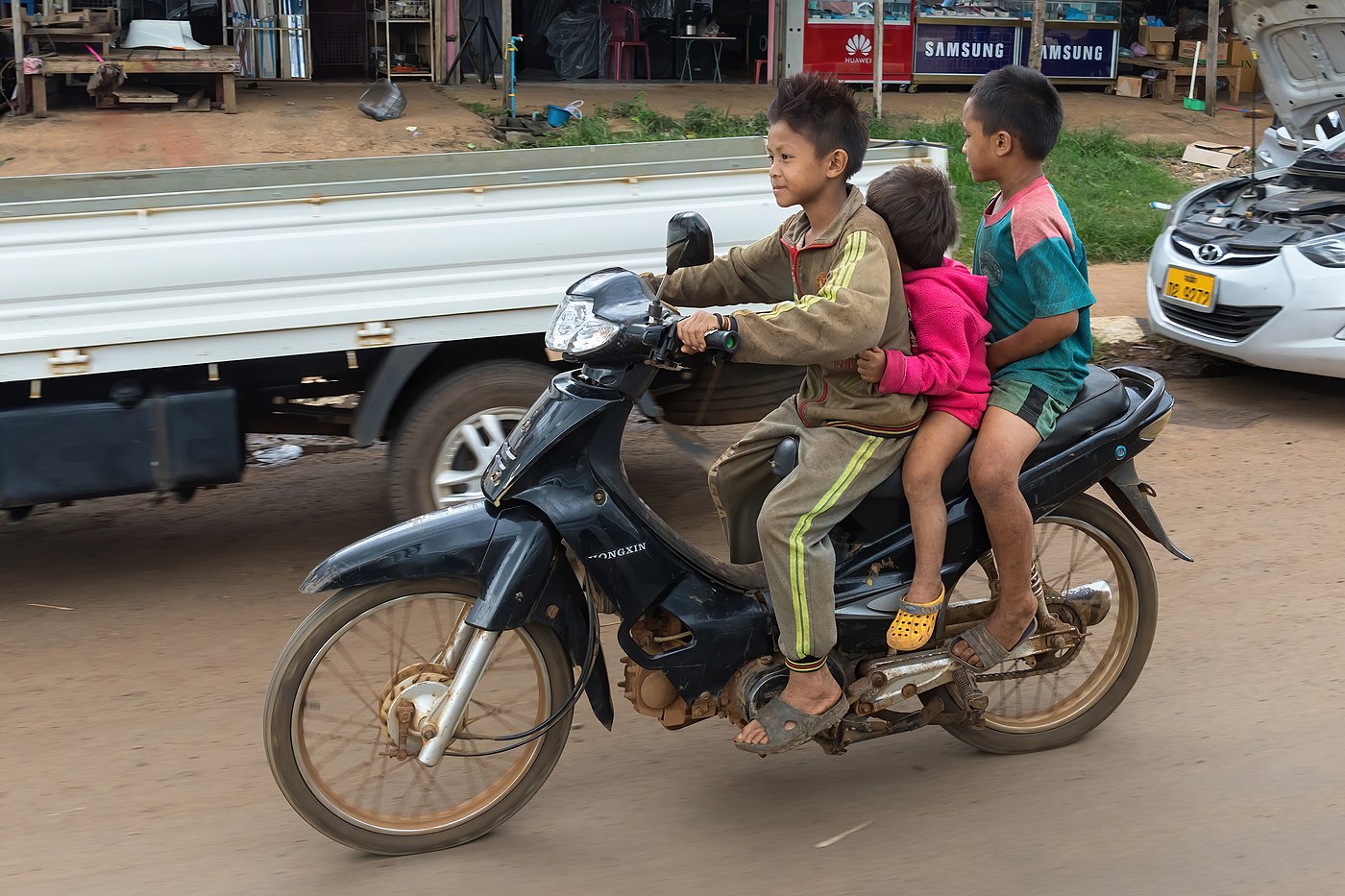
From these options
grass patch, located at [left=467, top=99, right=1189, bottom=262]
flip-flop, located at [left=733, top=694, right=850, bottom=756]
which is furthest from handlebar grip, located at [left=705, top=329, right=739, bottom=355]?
grass patch, located at [left=467, top=99, right=1189, bottom=262]

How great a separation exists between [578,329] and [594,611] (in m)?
0.72

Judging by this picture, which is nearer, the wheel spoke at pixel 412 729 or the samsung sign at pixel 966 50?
the wheel spoke at pixel 412 729

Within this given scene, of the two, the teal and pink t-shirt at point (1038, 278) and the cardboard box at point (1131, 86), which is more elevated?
the cardboard box at point (1131, 86)

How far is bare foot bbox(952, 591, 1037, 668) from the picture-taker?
336cm

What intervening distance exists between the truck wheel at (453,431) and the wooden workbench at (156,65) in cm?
1034

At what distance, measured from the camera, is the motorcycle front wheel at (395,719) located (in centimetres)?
298

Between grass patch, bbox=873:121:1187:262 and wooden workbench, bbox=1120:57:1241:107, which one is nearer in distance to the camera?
grass patch, bbox=873:121:1187:262

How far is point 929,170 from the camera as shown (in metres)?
3.11

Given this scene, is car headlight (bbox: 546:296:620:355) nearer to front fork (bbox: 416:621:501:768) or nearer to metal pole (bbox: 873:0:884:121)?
front fork (bbox: 416:621:501:768)

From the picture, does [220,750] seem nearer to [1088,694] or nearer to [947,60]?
[1088,694]

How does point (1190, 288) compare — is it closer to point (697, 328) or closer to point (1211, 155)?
point (697, 328)

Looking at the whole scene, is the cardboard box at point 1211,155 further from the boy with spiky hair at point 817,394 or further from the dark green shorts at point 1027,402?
the boy with spiky hair at point 817,394

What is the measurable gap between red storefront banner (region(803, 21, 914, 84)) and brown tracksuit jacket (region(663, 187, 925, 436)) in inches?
578

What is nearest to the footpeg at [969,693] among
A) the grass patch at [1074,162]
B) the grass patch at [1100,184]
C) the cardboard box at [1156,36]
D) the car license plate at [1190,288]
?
the car license plate at [1190,288]
